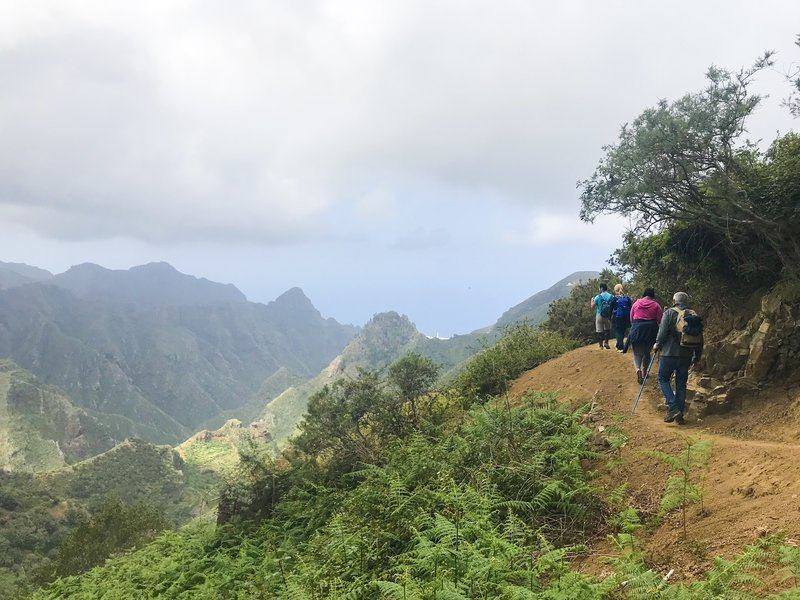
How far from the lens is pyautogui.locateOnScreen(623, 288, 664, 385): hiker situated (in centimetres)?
1090

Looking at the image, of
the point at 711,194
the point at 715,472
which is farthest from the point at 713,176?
the point at 715,472

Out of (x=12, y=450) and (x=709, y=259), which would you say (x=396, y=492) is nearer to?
(x=709, y=259)

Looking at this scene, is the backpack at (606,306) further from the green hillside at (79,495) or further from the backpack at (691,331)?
the green hillside at (79,495)

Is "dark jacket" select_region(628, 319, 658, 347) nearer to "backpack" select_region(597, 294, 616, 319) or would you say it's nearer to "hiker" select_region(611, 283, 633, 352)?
"hiker" select_region(611, 283, 633, 352)

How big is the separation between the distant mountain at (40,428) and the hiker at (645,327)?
569ft

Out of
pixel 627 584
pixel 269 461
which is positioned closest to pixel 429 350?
pixel 269 461

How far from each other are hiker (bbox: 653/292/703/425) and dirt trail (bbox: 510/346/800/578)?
42 cm

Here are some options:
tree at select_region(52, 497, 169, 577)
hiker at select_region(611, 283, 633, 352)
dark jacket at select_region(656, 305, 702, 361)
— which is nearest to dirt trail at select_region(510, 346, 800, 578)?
dark jacket at select_region(656, 305, 702, 361)

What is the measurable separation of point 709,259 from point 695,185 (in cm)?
200

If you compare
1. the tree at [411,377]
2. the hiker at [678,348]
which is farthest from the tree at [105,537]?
the hiker at [678,348]

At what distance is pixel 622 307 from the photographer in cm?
1371

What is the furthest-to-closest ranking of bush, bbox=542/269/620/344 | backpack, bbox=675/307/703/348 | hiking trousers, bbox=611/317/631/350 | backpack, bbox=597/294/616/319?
bush, bbox=542/269/620/344, backpack, bbox=597/294/616/319, hiking trousers, bbox=611/317/631/350, backpack, bbox=675/307/703/348

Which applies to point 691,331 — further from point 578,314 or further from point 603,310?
point 578,314

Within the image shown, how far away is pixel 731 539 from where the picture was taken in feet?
15.9
